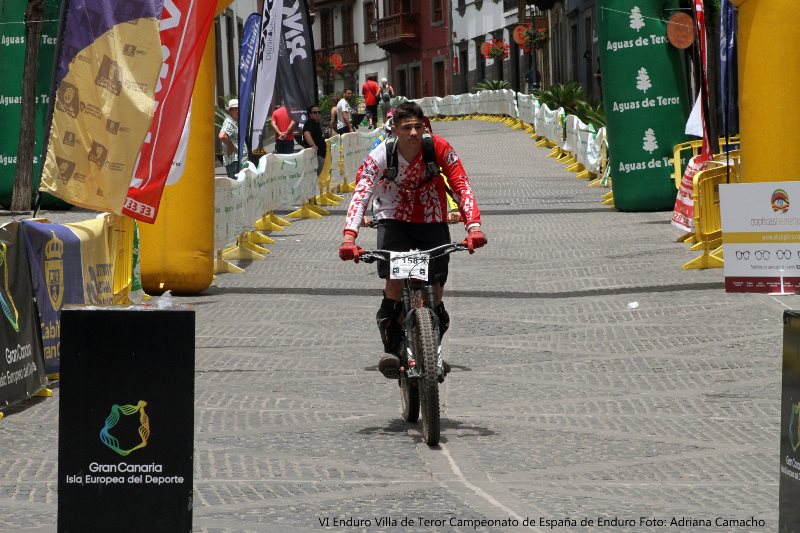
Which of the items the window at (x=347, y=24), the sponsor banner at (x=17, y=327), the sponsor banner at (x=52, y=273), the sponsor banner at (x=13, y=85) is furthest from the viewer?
the window at (x=347, y=24)

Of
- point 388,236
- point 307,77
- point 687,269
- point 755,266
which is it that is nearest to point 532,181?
point 307,77

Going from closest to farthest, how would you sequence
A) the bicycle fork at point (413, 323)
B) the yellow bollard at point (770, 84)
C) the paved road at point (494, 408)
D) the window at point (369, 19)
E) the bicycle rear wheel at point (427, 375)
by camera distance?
the paved road at point (494, 408)
the bicycle rear wheel at point (427, 375)
the bicycle fork at point (413, 323)
the yellow bollard at point (770, 84)
the window at point (369, 19)

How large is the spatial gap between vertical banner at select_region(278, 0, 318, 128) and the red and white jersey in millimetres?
11362

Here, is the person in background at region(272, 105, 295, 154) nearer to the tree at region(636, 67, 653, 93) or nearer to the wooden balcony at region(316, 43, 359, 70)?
the tree at region(636, 67, 653, 93)

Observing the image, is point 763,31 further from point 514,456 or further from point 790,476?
point 790,476

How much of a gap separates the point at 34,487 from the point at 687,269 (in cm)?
993

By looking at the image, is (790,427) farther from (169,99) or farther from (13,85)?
(13,85)

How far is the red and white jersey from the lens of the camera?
27.6 feet

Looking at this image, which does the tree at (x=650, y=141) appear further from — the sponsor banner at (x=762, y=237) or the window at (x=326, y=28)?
the window at (x=326, y=28)

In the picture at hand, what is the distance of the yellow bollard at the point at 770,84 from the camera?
47.5 feet

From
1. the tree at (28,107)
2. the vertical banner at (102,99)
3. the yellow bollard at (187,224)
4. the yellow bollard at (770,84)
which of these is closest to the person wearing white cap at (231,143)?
the tree at (28,107)

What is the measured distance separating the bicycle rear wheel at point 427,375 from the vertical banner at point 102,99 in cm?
306

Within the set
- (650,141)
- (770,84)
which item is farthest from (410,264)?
(650,141)

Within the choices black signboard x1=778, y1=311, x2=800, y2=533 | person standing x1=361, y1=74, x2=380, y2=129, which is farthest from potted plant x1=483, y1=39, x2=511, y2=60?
black signboard x1=778, y1=311, x2=800, y2=533
